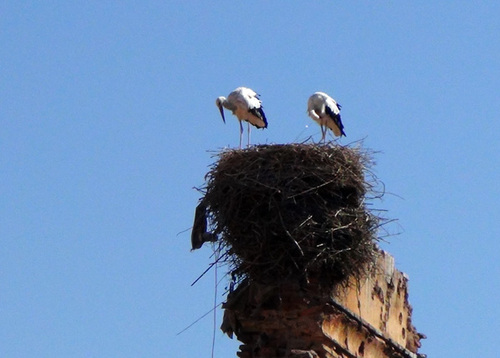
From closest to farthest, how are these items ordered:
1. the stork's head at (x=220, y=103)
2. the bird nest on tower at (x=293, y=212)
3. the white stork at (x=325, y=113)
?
the bird nest on tower at (x=293, y=212)
the white stork at (x=325, y=113)
the stork's head at (x=220, y=103)

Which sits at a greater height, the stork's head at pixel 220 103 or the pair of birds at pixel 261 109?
the stork's head at pixel 220 103

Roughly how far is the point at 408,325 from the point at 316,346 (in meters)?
1.59

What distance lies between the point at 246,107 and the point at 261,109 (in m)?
0.22

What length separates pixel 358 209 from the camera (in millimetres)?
10773

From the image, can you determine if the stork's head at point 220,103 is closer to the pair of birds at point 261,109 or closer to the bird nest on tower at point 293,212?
the pair of birds at point 261,109

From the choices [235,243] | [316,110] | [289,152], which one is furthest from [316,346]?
[316,110]

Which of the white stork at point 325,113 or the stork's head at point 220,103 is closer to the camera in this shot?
the white stork at point 325,113

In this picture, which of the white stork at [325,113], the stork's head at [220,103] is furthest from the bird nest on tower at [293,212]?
the stork's head at [220,103]

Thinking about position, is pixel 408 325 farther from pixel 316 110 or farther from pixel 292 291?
pixel 316 110

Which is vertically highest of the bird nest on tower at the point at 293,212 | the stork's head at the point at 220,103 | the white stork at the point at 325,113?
the stork's head at the point at 220,103

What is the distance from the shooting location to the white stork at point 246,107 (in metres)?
15.1

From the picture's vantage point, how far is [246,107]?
49.5ft

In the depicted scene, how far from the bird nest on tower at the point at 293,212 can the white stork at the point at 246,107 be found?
3.63m

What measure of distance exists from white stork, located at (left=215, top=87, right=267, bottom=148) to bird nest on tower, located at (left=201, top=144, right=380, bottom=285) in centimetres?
363
